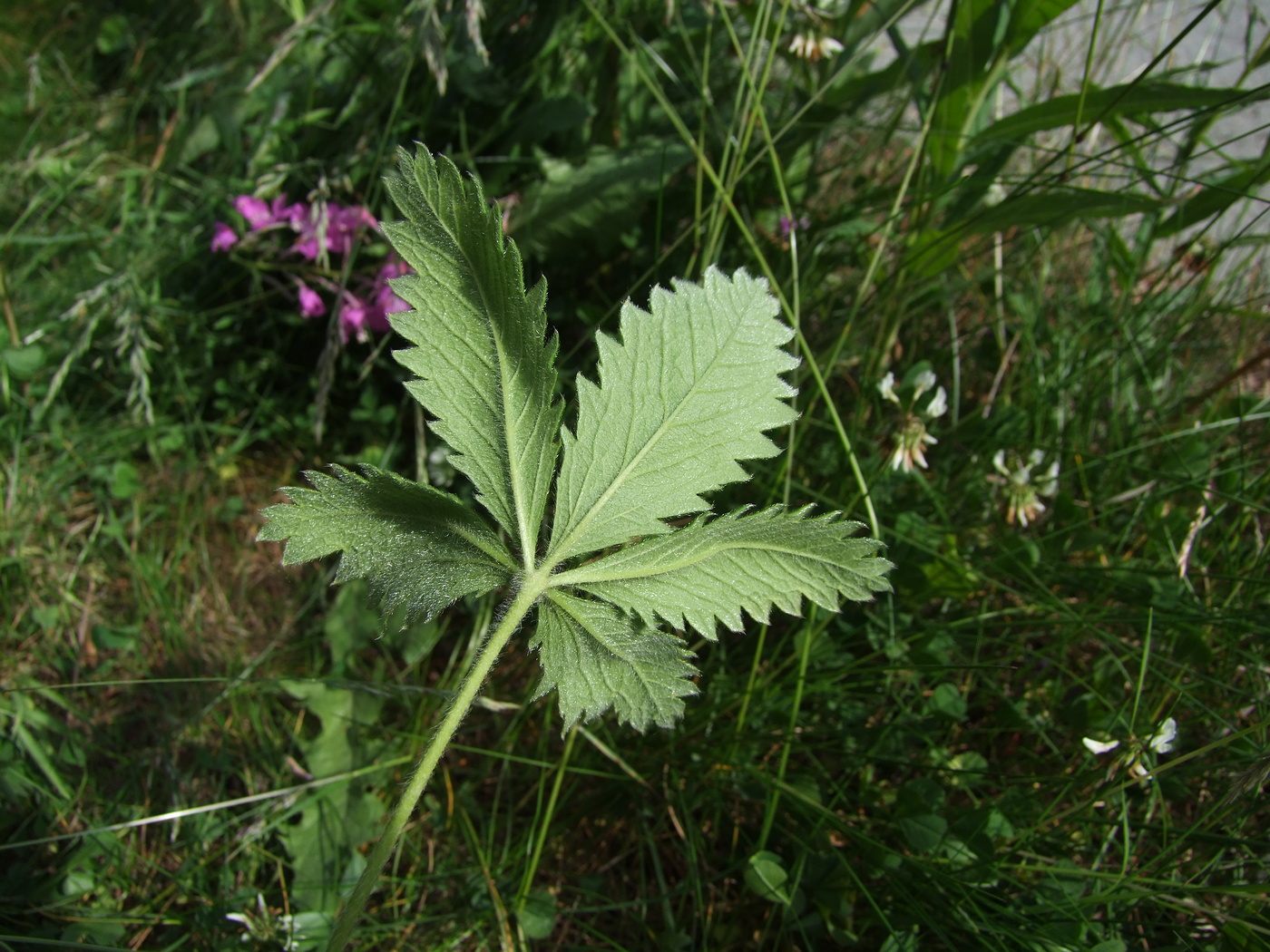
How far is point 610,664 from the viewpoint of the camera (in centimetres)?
115

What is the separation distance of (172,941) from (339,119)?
1.81m

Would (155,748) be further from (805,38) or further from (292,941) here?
(805,38)

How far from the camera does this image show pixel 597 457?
3.83 feet

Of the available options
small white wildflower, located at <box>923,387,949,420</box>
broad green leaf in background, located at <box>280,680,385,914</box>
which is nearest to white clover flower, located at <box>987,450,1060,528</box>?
small white wildflower, located at <box>923,387,949,420</box>

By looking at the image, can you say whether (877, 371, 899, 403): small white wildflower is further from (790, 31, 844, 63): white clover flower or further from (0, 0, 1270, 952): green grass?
(790, 31, 844, 63): white clover flower

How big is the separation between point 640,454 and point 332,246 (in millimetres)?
1365

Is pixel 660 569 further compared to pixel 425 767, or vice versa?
pixel 660 569

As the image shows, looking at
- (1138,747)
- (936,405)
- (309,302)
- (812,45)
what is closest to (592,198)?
(812,45)

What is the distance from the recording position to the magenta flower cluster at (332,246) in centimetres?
214

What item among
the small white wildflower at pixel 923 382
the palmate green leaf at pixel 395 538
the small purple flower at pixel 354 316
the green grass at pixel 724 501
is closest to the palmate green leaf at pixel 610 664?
the palmate green leaf at pixel 395 538

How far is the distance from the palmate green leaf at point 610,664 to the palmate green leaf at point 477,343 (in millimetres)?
96

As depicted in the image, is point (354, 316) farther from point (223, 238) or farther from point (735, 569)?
point (735, 569)

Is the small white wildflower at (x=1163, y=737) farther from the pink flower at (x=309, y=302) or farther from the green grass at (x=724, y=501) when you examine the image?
the pink flower at (x=309, y=302)

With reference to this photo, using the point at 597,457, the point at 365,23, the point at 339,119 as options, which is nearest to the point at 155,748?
the point at 597,457
